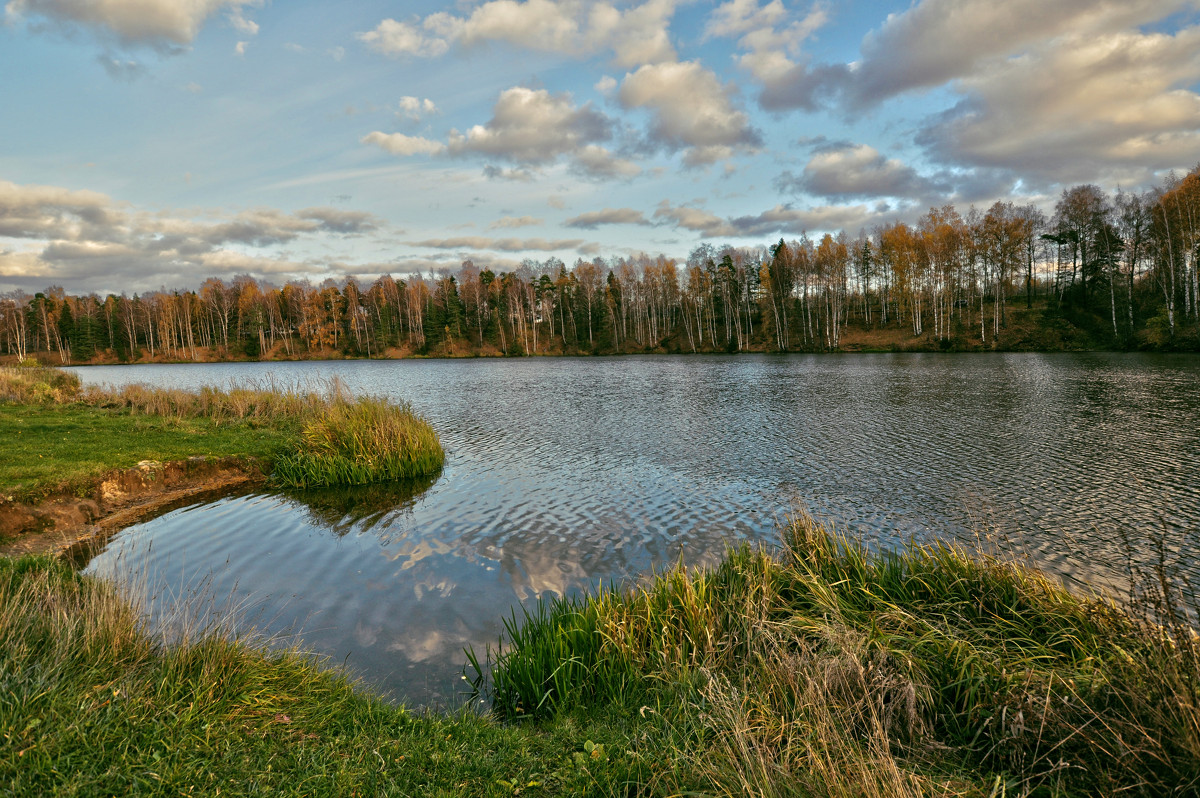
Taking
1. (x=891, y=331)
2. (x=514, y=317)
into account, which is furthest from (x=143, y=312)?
(x=891, y=331)

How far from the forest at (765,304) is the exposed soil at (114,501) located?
227 feet

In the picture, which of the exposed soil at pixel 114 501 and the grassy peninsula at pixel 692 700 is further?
the exposed soil at pixel 114 501

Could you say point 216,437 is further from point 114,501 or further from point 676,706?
point 676,706

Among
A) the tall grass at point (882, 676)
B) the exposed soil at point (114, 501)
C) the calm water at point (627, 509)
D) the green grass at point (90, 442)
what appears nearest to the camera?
the tall grass at point (882, 676)

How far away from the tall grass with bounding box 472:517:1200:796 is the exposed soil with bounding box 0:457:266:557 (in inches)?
356

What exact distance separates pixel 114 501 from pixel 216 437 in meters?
6.22

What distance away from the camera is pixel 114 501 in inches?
567

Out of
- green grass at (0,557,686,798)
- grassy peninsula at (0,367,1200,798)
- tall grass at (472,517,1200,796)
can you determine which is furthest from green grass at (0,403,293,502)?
tall grass at (472,517,1200,796)

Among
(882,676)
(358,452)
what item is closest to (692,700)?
(882,676)

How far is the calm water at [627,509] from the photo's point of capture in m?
9.36

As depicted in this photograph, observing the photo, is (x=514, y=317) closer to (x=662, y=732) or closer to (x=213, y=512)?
(x=213, y=512)

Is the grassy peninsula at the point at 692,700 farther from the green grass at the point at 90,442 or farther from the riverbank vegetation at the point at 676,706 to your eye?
the green grass at the point at 90,442

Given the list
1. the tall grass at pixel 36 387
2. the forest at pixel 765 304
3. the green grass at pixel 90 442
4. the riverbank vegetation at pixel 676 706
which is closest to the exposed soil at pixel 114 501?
the green grass at pixel 90 442

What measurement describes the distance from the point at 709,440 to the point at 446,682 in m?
16.3
